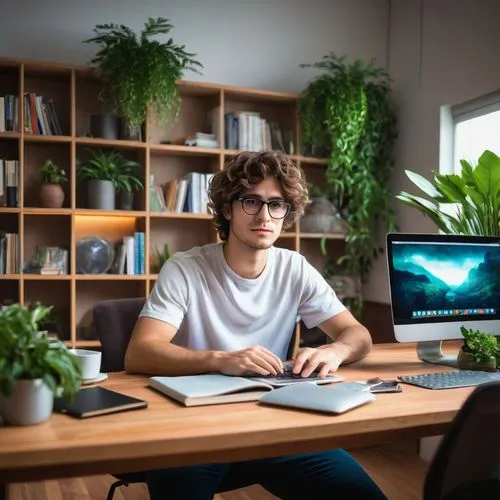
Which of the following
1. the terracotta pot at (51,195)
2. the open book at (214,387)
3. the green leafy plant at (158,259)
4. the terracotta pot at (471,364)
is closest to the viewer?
the open book at (214,387)

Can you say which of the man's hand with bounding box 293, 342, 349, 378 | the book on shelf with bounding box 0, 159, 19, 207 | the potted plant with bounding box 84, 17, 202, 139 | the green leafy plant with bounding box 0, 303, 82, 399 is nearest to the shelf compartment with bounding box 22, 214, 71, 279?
the book on shelf with bounding box 0, 159, 19, 207

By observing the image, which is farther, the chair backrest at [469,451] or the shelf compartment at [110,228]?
the shelf compartment at [110,228]

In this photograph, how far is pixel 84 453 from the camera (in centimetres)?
98

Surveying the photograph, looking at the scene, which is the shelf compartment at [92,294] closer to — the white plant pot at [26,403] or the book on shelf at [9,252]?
the book on shelf at [9,252]

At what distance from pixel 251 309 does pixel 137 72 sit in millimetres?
1983

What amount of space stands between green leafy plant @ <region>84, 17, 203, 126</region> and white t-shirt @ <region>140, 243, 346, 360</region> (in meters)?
1.69

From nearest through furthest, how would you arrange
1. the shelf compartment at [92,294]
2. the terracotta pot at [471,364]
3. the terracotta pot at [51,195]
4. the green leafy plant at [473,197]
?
the terracotta pot at [471,364]
the green leafy plant at [473,197]
the terracotta pot at [51,195]
the shelf compartment at [92,294]

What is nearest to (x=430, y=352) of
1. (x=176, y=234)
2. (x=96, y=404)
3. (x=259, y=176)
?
(x=259, y=176)

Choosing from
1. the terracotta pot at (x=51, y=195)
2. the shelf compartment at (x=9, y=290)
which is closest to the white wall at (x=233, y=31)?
the terracotta pot at (x=51, y=195)

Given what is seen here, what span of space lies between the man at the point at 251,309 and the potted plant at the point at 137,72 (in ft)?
4.98

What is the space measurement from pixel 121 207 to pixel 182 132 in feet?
2.24

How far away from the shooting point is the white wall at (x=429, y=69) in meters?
3.35

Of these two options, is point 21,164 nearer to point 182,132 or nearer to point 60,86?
point 60,86

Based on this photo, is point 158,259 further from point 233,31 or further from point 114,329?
point 114,329
